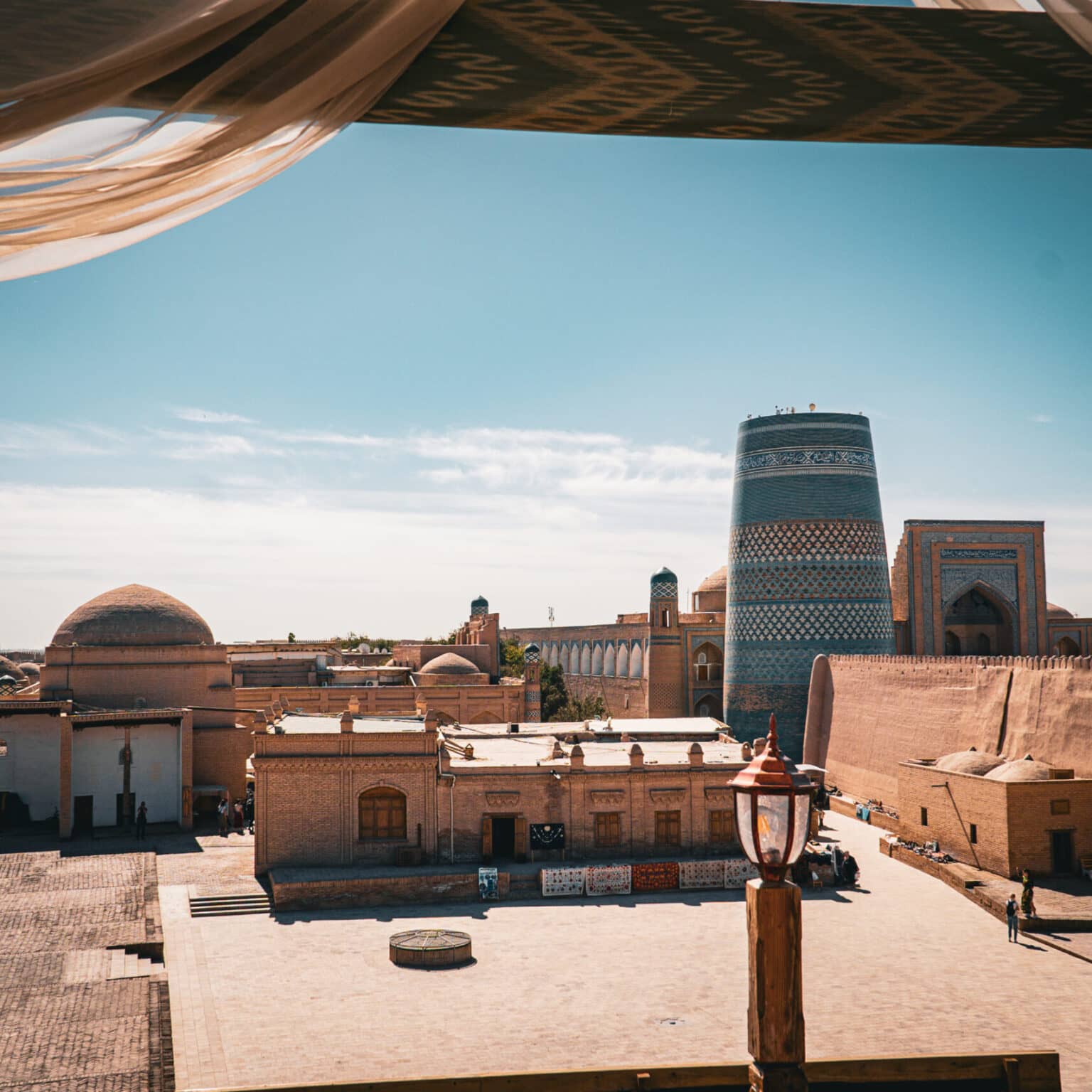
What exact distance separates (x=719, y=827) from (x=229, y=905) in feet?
27.3

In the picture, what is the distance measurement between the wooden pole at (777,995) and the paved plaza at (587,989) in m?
7.21

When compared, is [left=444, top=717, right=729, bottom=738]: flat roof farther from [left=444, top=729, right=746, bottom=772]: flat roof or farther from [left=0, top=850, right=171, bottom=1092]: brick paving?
[left=0, top=850, right=171, bottom=1092]: brick paving

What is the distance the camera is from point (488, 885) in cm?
1677

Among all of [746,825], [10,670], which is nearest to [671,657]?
[10,670]

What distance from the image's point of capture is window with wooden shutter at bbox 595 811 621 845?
59.9ft

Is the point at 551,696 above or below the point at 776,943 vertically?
below

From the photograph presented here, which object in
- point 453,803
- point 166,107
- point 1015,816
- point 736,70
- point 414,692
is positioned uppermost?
point 736,70

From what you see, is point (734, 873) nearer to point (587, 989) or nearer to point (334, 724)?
point (587, 989)

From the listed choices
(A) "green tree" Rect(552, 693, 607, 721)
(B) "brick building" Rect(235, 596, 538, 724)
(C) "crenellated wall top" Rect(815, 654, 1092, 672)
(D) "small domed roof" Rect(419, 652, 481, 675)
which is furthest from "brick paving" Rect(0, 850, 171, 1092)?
(A) "green tree" Rect(552, 693, 607, 721)

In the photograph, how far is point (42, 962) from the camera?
527 inches

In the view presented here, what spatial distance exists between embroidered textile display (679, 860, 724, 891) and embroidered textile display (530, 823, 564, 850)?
6.85ft

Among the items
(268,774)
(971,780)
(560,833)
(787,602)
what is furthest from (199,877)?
(787,602)

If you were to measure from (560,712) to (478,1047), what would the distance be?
90.1ft

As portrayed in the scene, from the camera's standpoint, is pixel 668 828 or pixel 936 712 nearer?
pixel 668 828
